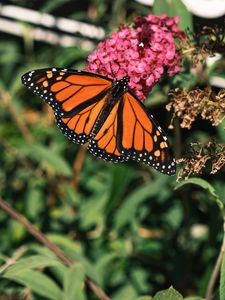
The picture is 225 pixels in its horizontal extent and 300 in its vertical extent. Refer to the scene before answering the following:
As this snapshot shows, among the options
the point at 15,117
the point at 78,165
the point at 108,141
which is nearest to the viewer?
the point at 108,141

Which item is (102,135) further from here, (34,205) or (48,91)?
(34,205)

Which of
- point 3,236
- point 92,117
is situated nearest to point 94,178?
point 3,236

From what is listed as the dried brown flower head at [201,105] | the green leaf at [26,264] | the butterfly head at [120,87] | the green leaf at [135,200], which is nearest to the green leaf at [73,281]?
the green leaf at [26,264]

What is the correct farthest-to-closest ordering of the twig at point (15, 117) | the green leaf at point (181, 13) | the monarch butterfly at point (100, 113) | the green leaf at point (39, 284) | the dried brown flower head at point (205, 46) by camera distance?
1. the twig at point (15, 117)
2. the green leaf at point (181, 13)
3. the green leaf at point (39, 284)
4. the monarch butterfly at point (100, 113)
5. the dried brown flower head at point (205, 46)

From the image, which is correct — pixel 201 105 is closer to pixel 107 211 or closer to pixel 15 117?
pixel 107 211

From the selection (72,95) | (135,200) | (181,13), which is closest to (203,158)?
(72,95)

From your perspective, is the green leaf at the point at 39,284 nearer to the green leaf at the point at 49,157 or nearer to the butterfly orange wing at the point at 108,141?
the butterfly orange wing at the point at 108,141

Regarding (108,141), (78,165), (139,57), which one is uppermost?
(139,57)
